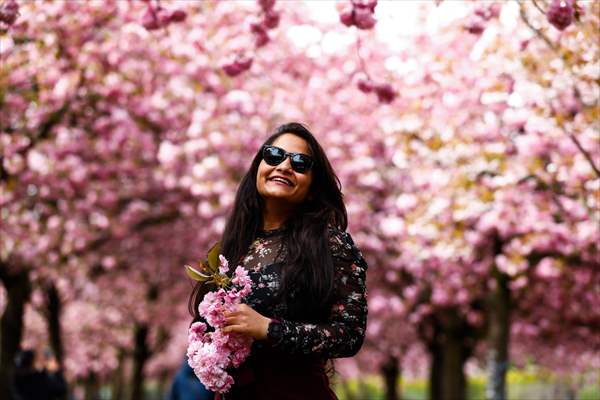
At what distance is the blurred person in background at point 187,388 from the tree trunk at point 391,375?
60.2 ft

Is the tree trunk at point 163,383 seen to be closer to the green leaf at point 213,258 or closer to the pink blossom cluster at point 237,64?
the pink blossom cluster at point 237,64

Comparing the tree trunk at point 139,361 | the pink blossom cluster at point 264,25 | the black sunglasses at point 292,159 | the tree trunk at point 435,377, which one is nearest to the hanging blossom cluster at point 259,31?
the pink blossom cluster at point 264,25

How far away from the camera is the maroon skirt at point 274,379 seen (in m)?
3.30

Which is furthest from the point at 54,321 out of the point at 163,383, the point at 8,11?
the point at 163,383

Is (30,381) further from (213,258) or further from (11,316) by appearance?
(213,258)

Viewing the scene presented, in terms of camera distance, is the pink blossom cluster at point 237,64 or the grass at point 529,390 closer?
the pink blossom cluster at point 237,64

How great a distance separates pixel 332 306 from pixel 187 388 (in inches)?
185

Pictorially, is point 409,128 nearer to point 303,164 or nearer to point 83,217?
point 83,217

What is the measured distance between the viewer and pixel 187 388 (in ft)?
25.5

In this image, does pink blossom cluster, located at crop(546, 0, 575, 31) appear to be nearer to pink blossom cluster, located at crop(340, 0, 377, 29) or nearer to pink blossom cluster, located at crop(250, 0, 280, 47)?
pink blossom cluster, located at crop(340, 0, 377, 29)

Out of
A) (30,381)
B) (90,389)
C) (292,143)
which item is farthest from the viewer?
(90,389)

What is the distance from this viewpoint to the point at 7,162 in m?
11.2

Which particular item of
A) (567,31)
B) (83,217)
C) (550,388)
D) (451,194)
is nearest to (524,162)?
(451,194)

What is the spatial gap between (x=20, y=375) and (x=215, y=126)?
435 centimetres
